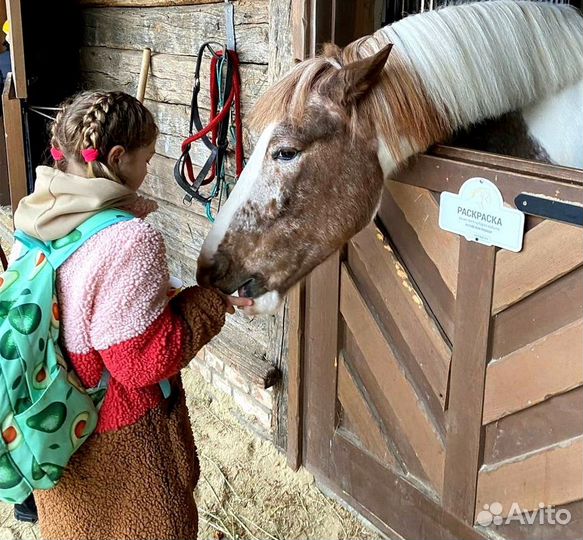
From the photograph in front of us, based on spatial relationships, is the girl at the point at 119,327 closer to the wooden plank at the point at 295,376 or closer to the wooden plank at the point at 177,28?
the wooden plank at the point at 295,376

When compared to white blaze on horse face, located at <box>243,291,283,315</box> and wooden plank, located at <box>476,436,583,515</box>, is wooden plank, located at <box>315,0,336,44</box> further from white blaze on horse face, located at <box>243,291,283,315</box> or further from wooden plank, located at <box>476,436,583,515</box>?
wooden plank, located at <box>476,436,583,515</box>

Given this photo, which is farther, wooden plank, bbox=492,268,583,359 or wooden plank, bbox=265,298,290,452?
wooden plank, bbox=265,298,290,452

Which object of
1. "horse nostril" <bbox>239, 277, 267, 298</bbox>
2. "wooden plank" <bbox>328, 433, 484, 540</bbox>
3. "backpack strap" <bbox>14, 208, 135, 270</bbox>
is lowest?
"wooden plank" <bbox>328, 433, 484, 540</bbox>

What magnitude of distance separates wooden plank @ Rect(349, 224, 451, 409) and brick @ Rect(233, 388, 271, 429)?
3.05ft

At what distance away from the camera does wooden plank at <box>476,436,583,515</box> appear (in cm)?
144

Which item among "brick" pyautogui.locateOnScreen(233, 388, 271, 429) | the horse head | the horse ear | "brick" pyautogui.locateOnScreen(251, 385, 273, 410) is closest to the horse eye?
the horse head

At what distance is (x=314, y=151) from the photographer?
1.48 metres

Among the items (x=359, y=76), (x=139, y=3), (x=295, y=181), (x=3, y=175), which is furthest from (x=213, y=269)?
(x=3, y=175)

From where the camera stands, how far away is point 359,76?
4.62 feet

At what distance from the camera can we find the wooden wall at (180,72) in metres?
2.36

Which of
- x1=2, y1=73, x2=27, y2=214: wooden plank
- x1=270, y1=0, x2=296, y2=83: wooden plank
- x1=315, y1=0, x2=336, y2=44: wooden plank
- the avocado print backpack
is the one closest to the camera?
the avocado print backpack

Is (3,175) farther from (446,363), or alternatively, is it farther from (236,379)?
(446,363)

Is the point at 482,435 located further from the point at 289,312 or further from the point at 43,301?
the point at 43,301

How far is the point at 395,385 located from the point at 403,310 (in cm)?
26
